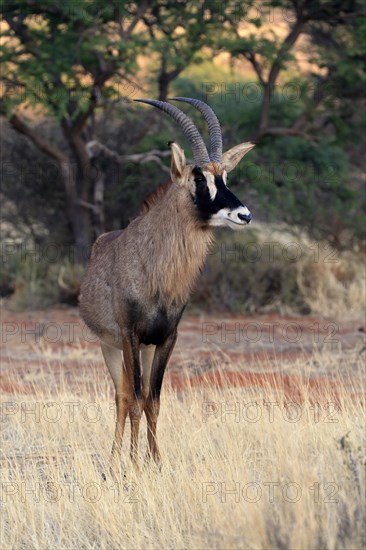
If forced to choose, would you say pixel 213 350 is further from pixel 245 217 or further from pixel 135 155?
pixel 245 217

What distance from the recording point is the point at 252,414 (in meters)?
7.43

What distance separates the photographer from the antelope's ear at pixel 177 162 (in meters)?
6.70

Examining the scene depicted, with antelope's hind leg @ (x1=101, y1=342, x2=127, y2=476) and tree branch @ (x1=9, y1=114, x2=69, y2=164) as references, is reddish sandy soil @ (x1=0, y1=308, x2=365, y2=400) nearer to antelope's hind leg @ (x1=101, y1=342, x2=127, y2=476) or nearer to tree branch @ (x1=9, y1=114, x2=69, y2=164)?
antelope's hind leg @ (x1=101, y1=342, x2=127, y2=476)

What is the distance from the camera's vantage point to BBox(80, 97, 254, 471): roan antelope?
22.2ft

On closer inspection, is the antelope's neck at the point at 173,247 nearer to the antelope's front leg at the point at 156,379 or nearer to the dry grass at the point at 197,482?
the antelope's front leg at the point at 156,379

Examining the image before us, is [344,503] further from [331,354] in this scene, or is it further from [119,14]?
[119,14]

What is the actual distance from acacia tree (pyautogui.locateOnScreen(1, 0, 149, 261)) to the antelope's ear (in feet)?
23.0

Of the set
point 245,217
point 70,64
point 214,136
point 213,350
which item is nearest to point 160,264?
point 245,217

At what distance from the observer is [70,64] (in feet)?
46.7

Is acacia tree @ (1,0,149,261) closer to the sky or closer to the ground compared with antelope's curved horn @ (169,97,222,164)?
closer to the ground

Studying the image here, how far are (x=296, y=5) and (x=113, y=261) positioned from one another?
9547mm

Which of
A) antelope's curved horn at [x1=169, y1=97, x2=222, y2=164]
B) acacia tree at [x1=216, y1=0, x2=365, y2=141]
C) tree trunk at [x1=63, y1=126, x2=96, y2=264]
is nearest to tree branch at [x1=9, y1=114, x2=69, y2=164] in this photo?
tree trunk at [x1=63, y1=126, x2=96, y2=264]

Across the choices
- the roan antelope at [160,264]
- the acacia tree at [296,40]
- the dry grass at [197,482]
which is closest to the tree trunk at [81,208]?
the acacia tree at [296,40]

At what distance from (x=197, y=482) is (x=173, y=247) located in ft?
6.05
